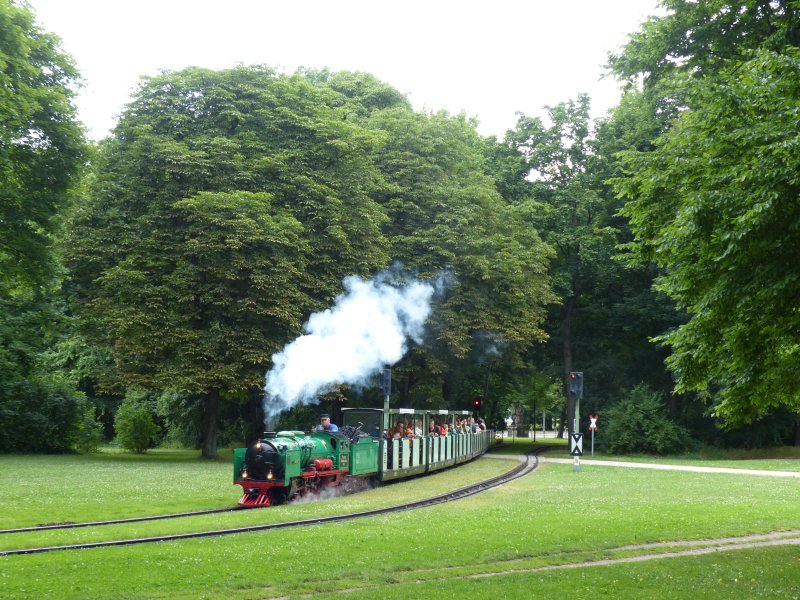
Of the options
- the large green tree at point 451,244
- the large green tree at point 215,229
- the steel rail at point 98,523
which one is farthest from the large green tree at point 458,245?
the steel rail at point 98,523

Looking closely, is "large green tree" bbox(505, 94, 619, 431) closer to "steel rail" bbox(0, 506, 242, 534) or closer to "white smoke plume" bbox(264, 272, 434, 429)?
→ "white smoke plume" bbox(264, 272, 434, 429)

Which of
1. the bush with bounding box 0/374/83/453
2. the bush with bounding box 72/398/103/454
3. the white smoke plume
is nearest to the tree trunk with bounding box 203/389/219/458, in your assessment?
the bush with bounding box 72/398/103/454

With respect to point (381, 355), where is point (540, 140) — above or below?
above

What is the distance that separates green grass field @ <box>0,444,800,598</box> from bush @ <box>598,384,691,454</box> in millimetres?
23717

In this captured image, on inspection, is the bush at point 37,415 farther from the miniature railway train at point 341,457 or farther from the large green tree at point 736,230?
the large green tree at point 736,230

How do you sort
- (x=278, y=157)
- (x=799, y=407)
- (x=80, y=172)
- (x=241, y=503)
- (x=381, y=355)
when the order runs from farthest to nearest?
(x=278, y=157) < (x=80, y=172) < (x=381, y=355) < (x=241, y=503) < (x=799, y=407)

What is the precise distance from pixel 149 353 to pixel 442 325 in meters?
15.2

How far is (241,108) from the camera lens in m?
39.3

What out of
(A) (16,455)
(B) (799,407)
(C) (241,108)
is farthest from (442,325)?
(B) (799,407)

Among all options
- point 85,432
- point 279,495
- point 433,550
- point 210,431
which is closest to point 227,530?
point 433,550

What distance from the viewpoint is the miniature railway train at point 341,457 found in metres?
20.2

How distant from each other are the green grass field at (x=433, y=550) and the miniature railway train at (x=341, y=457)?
0.87 m

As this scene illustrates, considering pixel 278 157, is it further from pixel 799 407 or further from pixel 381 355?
pixel 799 407

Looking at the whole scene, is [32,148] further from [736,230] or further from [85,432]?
[736,230]
